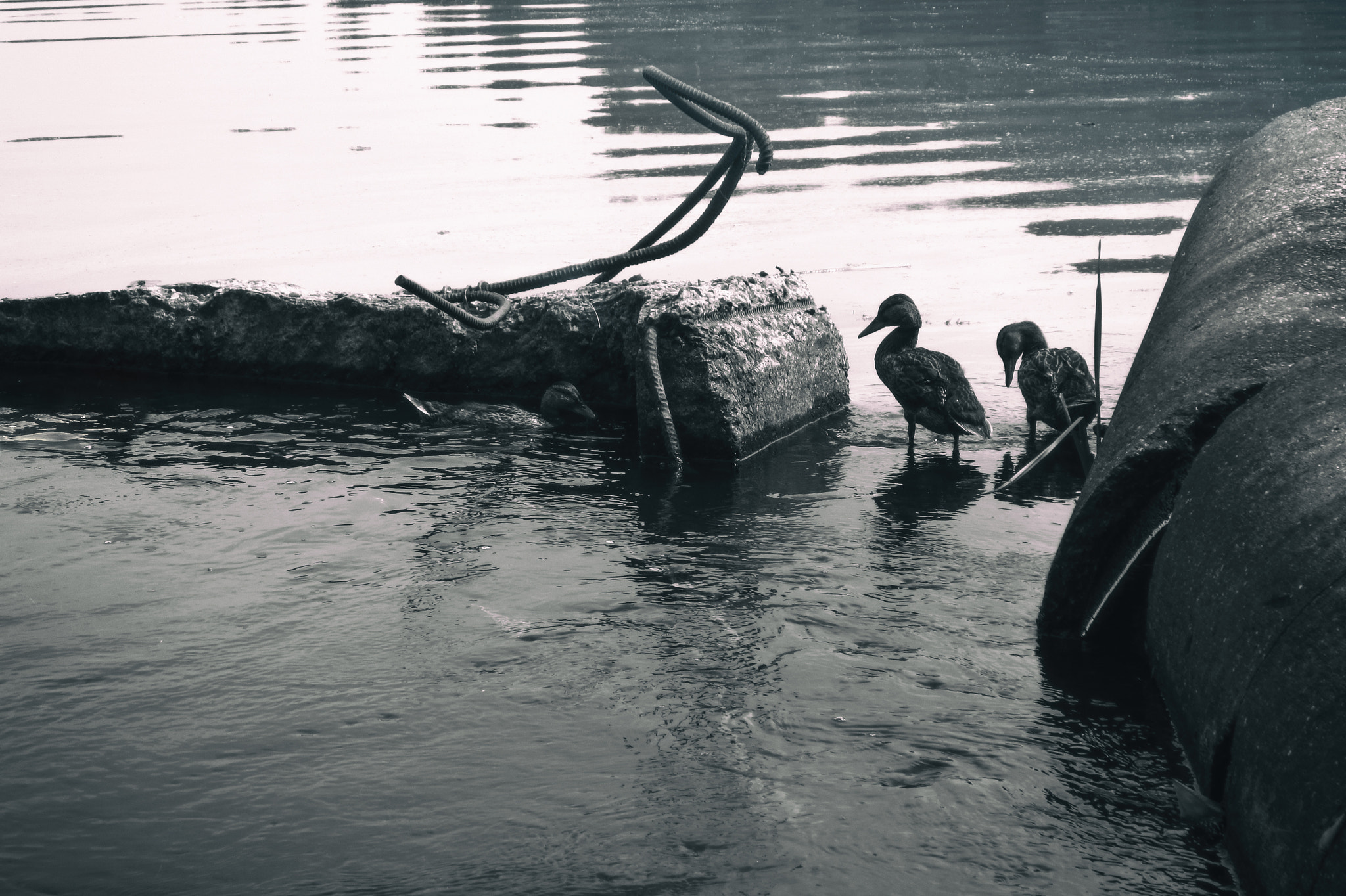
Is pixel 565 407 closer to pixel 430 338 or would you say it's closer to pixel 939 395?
pixel 430 338

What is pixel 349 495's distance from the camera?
547 cm

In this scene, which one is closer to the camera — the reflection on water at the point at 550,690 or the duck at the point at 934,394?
the reflection on water at the point at 550,690

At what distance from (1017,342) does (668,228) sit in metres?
2.07

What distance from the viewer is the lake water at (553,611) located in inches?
125

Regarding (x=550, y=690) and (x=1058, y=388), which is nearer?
(x=550, y=690)

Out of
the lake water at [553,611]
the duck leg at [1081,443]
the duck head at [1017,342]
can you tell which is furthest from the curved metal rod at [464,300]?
the duck leg at [1081,443]

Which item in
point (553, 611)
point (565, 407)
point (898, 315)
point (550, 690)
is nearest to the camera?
point (550, 690)

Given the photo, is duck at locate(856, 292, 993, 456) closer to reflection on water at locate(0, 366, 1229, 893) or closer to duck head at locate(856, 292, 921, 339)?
reflection on water at locate(0, 366, 1229, 893)

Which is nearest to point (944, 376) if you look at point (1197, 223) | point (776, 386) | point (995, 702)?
point (776, 386)

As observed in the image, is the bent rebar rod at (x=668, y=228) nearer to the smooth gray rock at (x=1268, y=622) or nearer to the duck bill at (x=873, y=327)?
the duck bill at (x=873, y=327)

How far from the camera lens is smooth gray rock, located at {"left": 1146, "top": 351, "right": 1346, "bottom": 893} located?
256 cm

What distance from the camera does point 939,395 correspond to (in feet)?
19.4

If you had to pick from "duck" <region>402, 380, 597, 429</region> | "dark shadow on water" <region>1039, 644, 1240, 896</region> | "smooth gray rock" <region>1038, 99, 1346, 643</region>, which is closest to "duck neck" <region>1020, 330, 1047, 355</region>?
"smooth gray rock" <region>1038, 99, 1346, 643</region>

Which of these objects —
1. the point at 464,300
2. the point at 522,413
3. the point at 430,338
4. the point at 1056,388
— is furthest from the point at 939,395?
the point at 430,338
